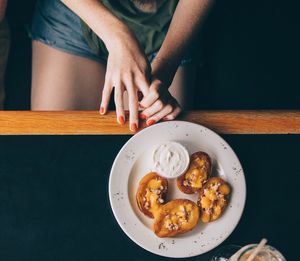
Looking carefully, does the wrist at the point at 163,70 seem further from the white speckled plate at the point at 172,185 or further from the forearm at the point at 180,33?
the white speckled plate at the point at 172,185

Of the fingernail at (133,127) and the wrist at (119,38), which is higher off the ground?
the wrist at (119,38)

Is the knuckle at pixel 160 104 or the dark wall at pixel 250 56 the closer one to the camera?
the knuckle at pixel 160 104

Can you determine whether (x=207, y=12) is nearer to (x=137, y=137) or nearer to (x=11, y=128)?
(x=137, y=137)

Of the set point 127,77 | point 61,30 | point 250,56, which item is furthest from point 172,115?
point 250,56

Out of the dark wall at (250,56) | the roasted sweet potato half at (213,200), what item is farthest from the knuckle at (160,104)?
the dark wall at (250,56)

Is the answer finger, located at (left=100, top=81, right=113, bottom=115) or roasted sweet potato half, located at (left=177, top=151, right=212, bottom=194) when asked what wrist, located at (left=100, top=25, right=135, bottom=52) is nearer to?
finger, located at (left=100, top=81, right=113, bottom=115)

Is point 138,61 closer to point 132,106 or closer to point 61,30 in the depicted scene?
point 132,106
